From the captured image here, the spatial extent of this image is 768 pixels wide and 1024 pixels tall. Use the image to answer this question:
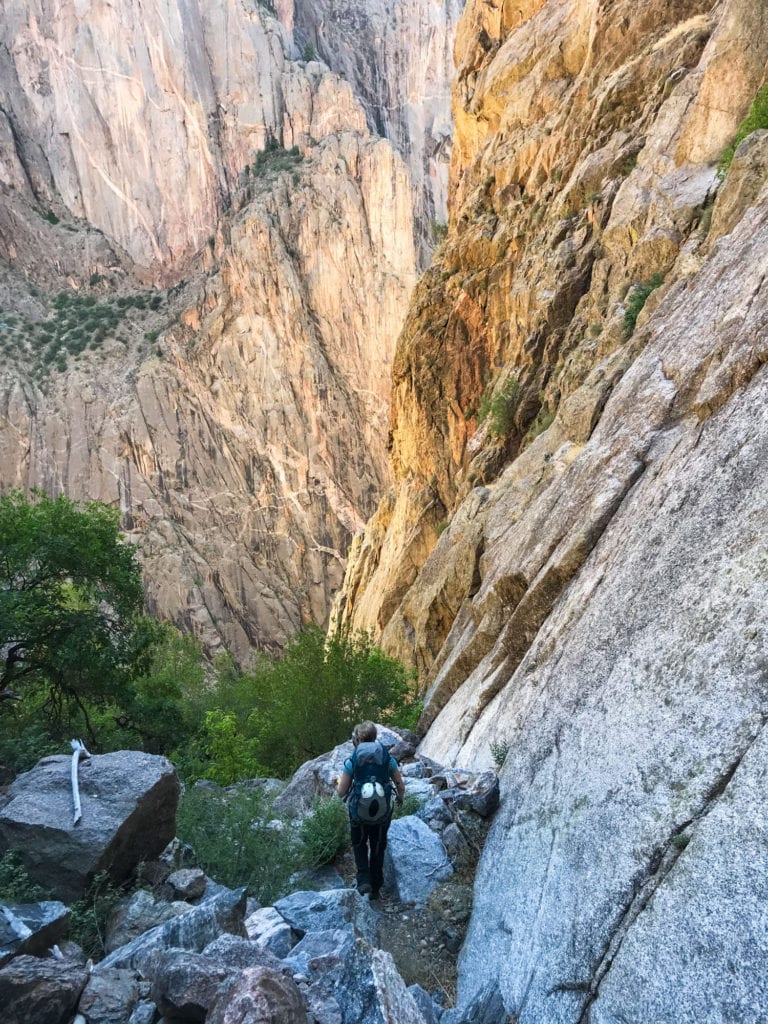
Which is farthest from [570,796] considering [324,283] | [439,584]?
[324,283]

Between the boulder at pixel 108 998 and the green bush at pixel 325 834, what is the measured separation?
2634mm

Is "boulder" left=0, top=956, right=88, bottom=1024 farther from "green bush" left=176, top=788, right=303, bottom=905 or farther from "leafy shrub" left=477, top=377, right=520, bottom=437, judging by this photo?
"leafy shrub" left=477, top=377, right=520, bottom=437

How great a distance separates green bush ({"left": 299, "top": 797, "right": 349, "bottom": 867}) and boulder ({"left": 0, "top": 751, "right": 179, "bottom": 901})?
1236 millimetres

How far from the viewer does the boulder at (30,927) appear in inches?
141

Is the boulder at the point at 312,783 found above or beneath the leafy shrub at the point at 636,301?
beneath

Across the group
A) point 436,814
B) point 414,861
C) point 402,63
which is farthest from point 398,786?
point 402,63

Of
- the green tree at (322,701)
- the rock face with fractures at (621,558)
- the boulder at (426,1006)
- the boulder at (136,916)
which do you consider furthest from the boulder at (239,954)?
the green tree at (322,701)

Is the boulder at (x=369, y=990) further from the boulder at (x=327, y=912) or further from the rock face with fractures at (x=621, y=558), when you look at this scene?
the boulder at (x=327, y=912)

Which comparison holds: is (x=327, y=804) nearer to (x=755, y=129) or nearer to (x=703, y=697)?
(x=703, y=697)

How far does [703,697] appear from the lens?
11.1ft

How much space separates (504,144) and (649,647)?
25649 mm

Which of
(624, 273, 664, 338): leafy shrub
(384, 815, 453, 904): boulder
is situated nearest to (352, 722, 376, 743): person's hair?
(384, 815, 453, 904): boulder

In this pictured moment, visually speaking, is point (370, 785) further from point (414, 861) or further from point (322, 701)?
point (322, 701)

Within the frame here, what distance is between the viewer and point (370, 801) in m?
5.21
